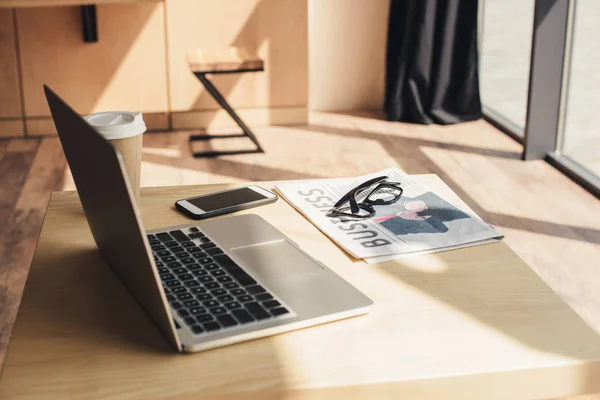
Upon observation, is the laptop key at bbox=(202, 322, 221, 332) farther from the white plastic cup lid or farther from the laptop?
A: the white plastic cup lid

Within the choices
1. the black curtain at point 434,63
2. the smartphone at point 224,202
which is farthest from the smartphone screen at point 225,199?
the black curtain at point 434,63

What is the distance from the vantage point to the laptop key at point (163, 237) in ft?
3.90

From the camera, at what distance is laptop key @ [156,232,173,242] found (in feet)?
3.90

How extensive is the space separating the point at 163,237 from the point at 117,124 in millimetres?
185

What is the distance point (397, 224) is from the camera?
127 centimetres

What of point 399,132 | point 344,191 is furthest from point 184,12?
point 344,191

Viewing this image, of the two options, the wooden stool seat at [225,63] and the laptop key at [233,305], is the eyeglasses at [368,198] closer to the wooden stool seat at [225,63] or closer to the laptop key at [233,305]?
the laptop key at [233,305]

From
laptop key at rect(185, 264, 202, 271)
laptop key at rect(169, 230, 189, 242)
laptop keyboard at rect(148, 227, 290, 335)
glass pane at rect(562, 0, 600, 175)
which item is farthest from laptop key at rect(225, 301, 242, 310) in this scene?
glass pane at rect(562, 0, 600, 175)

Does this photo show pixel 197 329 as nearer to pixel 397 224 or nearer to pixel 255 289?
pixel 255 289

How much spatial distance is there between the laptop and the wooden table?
0.8 inches

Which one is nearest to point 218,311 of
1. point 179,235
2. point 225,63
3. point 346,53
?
point 179,235

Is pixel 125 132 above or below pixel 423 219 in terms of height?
above

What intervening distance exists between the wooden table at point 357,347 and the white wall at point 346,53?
335cm

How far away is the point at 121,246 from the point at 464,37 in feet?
11.2
